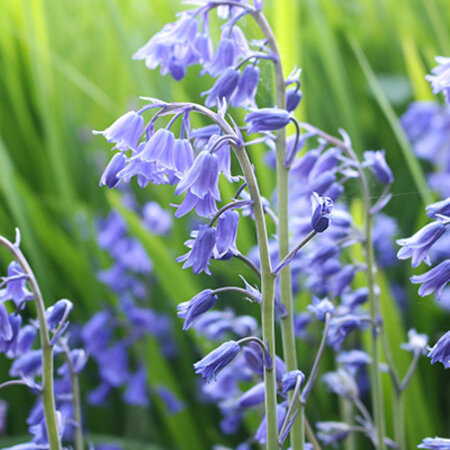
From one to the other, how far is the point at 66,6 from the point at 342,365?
1.86 meters

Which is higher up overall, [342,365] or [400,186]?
[400,186]

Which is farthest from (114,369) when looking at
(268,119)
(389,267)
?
(268,119)

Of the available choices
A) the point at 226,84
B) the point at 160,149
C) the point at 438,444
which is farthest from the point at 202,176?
the point at 438,444

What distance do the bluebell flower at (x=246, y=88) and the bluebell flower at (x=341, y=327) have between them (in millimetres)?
355

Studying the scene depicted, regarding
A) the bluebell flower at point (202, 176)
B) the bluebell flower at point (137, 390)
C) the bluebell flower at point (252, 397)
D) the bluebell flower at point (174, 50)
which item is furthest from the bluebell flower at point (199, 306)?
the bluebell flower at point (137, 390)

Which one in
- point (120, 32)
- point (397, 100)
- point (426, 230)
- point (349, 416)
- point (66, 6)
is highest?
point (66, 6)

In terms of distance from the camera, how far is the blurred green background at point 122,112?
61.4 inches

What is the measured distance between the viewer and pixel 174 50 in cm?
89

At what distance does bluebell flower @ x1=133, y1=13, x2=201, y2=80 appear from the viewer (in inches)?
33.3

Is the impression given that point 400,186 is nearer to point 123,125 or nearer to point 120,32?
A: point 120,32

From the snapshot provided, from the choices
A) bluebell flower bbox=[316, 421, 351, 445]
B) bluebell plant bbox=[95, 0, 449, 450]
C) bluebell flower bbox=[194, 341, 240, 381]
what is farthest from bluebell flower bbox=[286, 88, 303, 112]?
bluebell flower bbox=[316, 421, 351, 445]

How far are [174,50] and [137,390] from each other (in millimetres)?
982

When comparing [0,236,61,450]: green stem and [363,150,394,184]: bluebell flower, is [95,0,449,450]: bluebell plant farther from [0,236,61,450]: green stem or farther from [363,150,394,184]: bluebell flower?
[0,236,61,450]: green stem

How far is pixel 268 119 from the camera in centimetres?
72
